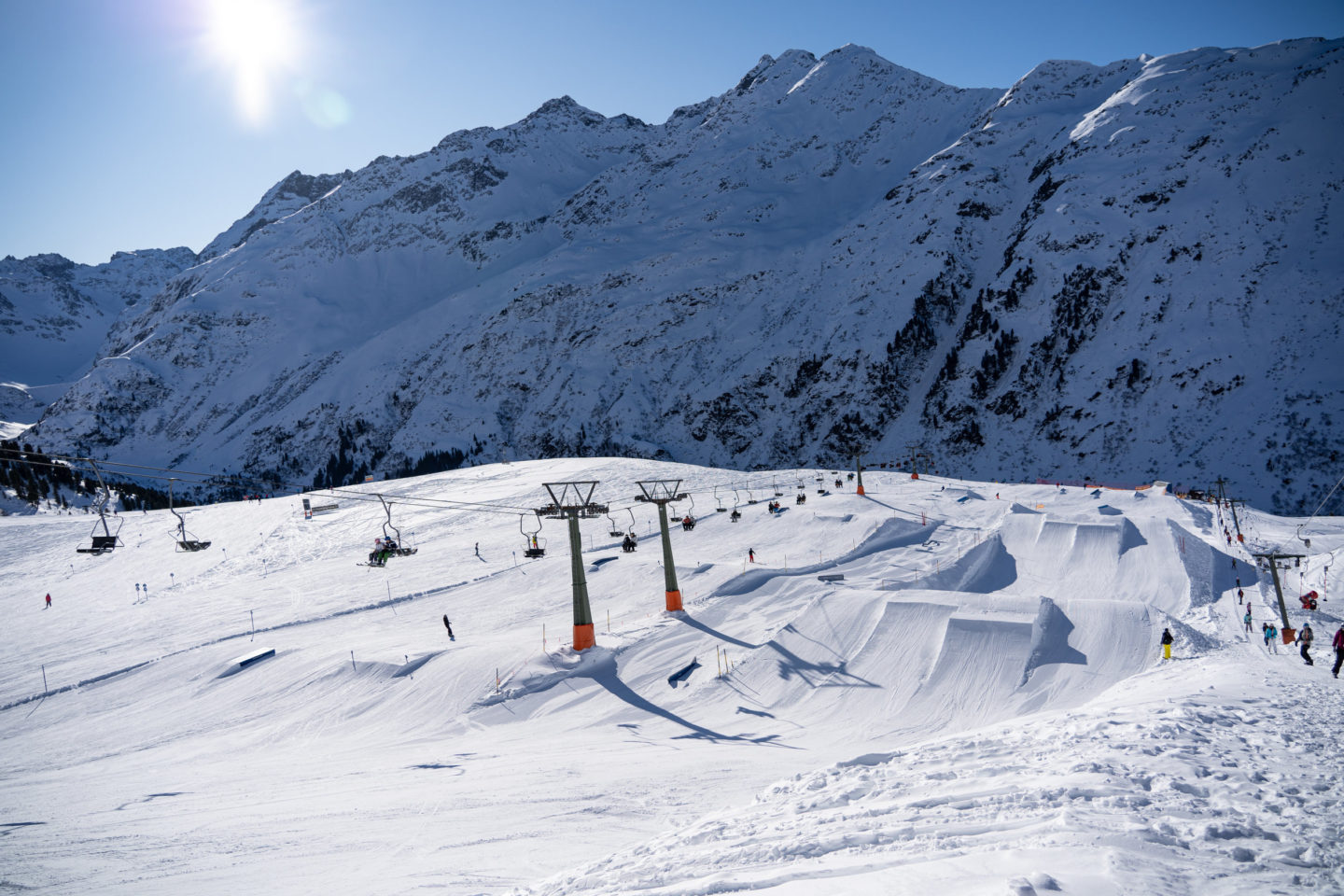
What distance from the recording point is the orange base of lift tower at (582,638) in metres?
33.0

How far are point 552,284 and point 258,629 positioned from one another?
472 feet

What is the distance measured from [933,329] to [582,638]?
113396mm

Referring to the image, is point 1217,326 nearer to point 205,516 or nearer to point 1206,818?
point 1206,818

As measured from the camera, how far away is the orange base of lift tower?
108ft

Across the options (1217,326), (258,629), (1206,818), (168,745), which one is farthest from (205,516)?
(1217,326)

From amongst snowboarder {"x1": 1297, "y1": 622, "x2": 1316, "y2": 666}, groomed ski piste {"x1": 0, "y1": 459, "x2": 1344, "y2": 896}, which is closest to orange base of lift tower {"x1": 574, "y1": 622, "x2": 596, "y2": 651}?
A: groomed ski piste {"x1": 0, "y1": 459, "x2": 1344, "y2": 896}

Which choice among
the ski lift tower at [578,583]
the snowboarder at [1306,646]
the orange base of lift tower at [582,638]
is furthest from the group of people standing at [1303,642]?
the ski lift tower at [578,583]

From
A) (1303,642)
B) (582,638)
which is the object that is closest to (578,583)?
(582,638)

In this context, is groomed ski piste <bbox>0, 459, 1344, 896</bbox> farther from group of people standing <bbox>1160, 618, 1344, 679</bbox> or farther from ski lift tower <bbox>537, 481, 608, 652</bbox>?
ski lift tower <bbox>537, 481, 608, 652</bbox>

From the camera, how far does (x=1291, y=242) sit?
94.3m

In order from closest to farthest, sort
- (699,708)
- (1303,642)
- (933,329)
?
(1303,642), (699,708), (933,329)

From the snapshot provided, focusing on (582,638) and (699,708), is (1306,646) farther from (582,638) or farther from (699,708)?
(582,638)

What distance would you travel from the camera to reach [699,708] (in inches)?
1126

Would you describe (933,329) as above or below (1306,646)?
above
